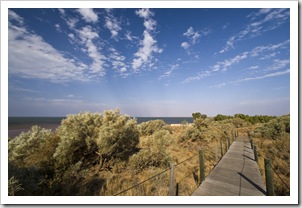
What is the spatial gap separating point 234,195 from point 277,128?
37.6 ft

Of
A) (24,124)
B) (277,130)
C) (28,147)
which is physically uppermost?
(28,147)

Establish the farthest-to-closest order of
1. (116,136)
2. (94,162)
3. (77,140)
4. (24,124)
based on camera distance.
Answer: (24,124) < (116,136) < (94,162) < (77,140)

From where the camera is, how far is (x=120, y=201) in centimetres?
302

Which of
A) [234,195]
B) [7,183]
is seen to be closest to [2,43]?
[7,183]

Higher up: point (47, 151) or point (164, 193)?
point (47, 151)

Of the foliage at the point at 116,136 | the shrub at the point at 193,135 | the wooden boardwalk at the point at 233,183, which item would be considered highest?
the foliage at the point at 116,136

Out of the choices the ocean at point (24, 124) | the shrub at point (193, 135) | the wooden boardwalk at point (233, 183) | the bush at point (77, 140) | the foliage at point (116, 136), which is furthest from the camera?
the shrub at point (193, 135)

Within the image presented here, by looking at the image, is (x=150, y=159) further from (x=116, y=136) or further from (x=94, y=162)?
(x=94, y=162)

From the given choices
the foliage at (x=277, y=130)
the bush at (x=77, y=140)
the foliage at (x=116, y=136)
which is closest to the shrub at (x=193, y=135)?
the foliage at (x=277, y=130)

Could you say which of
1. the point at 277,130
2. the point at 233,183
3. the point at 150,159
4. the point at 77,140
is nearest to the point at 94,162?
the point at 77,140

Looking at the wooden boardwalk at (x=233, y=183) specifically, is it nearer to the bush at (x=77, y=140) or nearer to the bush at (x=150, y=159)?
the bush at (x=150, y=159)

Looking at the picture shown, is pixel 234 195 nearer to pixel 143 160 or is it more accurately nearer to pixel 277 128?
pixel 143 160

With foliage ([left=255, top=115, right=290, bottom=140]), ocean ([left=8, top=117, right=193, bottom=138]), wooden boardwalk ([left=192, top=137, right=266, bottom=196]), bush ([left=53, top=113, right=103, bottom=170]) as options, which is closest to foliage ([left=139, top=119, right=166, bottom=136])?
ocean ([left=8, top=117, right=193, bottom=138])

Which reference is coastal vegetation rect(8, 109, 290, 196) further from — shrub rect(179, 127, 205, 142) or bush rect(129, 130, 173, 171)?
shrub rect(179, 127, 205, 142)
